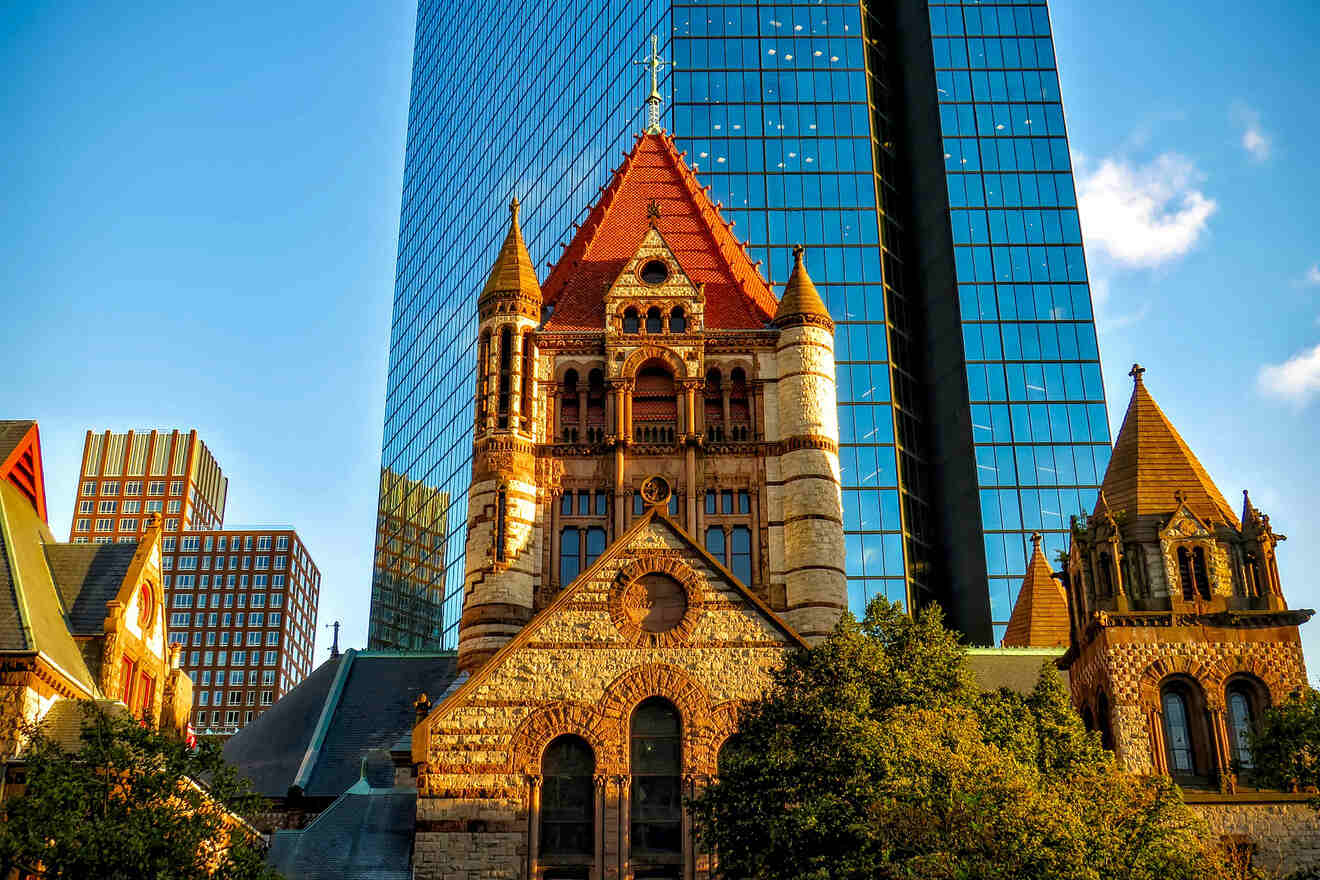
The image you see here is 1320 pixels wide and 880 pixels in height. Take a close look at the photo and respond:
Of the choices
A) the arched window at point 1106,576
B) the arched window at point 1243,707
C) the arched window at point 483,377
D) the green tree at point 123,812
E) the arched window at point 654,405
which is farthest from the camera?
the arched window at point 483,377

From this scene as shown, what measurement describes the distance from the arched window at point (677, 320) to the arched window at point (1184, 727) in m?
21.2

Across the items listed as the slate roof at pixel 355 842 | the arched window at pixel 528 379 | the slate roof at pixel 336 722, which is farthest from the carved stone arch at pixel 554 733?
the arched window at pixel 528 379

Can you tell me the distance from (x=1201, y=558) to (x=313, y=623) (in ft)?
539

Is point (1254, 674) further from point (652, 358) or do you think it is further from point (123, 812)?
point (123, 812)

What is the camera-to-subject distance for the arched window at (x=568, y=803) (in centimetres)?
3481

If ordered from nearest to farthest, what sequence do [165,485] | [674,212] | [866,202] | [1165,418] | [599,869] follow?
[599,869] → [1165,418] → [674,212] → [866,202] → [165,485]

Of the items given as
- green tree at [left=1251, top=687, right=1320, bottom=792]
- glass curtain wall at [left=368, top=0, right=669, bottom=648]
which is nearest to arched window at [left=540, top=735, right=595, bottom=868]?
green tree at [left=1251, top=687, right=1320, bottom=792]

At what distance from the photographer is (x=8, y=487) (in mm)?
42562

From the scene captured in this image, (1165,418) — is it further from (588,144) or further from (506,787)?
(588,144)

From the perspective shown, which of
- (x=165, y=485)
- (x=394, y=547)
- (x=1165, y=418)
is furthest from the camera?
(x=165, y=485)

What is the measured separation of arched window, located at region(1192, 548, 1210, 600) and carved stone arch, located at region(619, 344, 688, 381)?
18255 millimetres

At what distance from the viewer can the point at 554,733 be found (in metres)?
35.1

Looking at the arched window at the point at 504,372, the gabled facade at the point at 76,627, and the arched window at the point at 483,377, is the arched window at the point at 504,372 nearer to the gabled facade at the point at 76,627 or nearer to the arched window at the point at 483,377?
the arched window at the point at 483,377

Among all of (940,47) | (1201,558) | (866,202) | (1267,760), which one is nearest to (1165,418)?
(1201,558)
